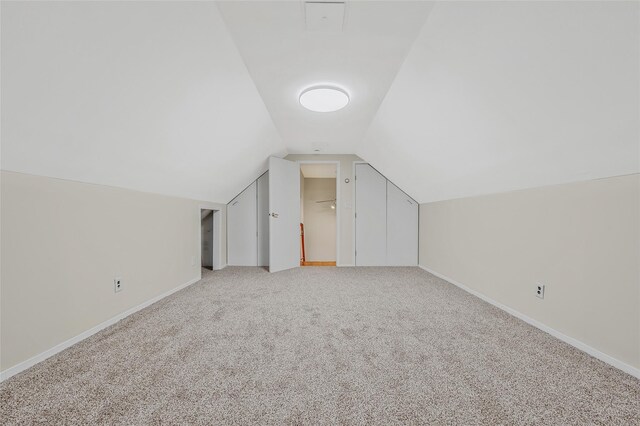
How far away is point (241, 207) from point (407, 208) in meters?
3.06

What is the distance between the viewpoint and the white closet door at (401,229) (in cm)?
483

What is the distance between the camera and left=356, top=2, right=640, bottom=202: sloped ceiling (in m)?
1.17

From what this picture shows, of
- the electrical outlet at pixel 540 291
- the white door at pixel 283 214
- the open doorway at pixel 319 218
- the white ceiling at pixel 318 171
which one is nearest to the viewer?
the electrical outlet at pixel 540 291

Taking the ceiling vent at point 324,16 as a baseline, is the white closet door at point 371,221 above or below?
below

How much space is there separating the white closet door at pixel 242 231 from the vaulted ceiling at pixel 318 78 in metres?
2.05

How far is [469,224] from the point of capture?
318cm

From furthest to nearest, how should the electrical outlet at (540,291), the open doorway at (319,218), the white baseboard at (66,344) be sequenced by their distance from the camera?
the open doorway at (319,218), the electrical outlet at (540,291), the white baseboard at (66,344)

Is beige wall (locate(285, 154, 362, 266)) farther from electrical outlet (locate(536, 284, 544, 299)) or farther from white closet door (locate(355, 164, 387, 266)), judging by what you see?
electrical outlet (locate(536, 284, 544, 299))

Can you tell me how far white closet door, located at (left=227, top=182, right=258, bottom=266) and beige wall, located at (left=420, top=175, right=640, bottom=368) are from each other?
3.50 metres

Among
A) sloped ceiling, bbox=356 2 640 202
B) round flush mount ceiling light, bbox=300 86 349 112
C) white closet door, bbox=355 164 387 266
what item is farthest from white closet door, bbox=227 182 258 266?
sloped ceiling, bbox=356 2 640 202

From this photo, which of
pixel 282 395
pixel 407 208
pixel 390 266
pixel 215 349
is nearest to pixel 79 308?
pixel 215 349

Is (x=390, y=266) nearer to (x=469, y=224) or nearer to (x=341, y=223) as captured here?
(x=341, y=223)

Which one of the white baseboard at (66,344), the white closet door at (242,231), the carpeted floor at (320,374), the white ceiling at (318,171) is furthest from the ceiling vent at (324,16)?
the white ceiling at (318,171)

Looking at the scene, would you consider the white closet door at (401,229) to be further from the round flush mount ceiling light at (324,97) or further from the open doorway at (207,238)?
the open doorway at (207,238)
